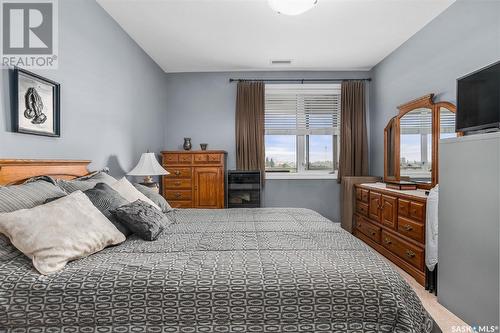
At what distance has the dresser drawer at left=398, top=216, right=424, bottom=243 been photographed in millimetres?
2703

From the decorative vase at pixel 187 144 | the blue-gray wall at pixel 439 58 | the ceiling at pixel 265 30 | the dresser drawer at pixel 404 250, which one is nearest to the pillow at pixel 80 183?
the ceiling at pixel 265 30

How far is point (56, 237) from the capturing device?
52.3 inches

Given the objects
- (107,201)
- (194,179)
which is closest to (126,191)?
(107,201)

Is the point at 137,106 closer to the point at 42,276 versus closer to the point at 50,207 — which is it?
the point at 50,207

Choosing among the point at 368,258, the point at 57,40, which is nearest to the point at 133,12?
the point at 57,40

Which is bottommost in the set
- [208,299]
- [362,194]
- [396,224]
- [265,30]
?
[396,224]

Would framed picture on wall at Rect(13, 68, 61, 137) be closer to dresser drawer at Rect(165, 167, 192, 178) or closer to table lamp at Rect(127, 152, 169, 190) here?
table lamp at Rect(127, 152, 169, 190)

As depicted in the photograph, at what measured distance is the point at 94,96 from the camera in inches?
107

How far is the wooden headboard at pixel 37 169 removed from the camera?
1778 mm

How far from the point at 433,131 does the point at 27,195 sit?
11.8 ft

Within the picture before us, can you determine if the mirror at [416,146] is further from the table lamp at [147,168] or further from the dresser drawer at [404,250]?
the table lamp at [147,168]

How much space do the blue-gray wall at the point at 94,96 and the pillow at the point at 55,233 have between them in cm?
74

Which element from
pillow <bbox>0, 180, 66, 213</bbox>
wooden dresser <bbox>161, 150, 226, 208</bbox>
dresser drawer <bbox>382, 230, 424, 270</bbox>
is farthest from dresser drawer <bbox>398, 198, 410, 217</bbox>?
pillow <bbox>0, 180, 66, 213</bbox>

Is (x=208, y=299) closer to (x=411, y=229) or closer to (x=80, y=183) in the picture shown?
(x=80, y=183)
